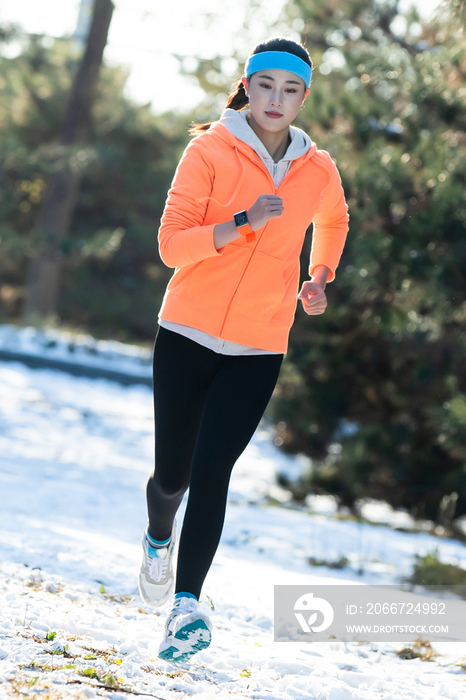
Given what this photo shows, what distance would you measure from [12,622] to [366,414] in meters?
5.87

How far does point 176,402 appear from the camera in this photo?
252 centimetres

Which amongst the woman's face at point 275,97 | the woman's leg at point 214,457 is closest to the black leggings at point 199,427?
the woman's leg at point 214,457

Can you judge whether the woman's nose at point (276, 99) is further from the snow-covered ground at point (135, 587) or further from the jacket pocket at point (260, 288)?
the snow-covered ground at point (135, 587)

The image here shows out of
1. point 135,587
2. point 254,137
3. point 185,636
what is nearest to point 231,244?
point 254,137

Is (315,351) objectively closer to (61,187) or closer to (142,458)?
(142,458)

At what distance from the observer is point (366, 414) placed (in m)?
7.94

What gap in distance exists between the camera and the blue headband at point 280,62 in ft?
7.99

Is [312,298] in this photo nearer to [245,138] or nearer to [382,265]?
[245,138]

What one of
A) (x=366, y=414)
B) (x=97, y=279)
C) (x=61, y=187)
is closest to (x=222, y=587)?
(x=366, y=414)

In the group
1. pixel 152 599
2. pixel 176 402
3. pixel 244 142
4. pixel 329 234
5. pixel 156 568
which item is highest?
pixel 244 142

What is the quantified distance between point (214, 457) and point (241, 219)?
74 centimetres

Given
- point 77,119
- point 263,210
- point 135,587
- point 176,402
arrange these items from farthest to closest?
point 77,119 → point 135,587 → point 176,402 → point 263,210

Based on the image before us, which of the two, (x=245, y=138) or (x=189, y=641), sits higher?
(x=245, y=138)

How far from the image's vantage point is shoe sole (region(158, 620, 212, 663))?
221cm
